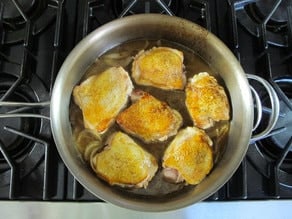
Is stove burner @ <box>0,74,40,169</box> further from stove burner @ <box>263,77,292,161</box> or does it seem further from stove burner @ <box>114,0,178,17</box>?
stove burner @ <box>263,77,292,161</box>

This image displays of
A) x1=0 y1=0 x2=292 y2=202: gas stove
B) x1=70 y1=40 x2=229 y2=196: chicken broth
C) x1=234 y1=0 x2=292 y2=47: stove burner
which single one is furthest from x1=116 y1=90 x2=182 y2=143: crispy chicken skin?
x1=234 y1=0 x2=292 y2=47: stove burner

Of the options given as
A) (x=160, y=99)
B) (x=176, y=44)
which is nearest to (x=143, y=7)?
(x=176, y=44)

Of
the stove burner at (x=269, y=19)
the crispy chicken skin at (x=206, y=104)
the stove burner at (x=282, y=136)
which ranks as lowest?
the stove burner at (x=282, y=136)

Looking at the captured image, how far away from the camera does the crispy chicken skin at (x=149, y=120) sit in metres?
0.86

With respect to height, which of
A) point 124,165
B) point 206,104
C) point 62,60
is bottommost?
point 124,165

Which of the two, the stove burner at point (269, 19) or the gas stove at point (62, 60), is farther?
the stove burner at point (269, 19)

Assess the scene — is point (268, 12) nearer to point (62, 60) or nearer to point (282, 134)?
point (282, 134)

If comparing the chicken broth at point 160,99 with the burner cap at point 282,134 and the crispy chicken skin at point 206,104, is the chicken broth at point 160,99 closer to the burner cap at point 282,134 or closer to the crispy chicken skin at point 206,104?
the crispy chicken skin at point 206,104

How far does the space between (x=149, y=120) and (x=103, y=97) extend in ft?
0.34

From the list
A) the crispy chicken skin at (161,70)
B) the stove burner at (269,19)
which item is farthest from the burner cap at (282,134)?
the crispy chicken skin at (161,70)

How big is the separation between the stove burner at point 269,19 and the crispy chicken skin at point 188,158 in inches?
11.3

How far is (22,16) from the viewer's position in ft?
3.11

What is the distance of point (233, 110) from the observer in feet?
2.87

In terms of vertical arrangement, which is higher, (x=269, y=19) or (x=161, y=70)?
(x=269, y=19)
